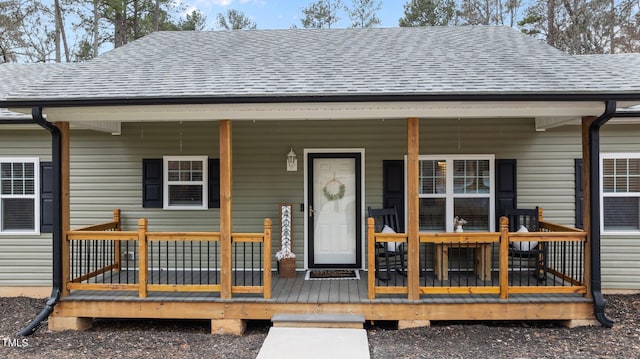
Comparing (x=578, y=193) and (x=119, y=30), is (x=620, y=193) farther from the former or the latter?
(x=119, y=30)

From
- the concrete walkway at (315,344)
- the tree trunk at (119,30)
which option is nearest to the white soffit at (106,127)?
the concrete walkway at (315,344)

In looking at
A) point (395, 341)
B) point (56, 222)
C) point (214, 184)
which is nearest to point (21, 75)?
point (56, 222)

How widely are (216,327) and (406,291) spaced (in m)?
2.17

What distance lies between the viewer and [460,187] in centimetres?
611

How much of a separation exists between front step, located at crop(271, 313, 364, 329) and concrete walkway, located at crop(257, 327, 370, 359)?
0.06 metres

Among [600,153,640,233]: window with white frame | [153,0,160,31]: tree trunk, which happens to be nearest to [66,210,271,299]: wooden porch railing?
[600,153,640,233]: window with white frame

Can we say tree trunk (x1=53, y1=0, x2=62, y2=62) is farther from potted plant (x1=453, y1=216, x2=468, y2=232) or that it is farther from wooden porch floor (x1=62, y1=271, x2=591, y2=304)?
potted plant (x1=453, y1=216, x2=468, y2=232)

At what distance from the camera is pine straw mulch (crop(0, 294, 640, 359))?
4.09 metres

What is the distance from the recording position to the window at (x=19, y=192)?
621 centimetres

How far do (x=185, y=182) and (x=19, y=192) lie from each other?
8.15 feet

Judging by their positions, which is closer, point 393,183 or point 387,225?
point 387,225

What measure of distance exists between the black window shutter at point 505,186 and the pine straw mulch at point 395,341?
67.2 inches

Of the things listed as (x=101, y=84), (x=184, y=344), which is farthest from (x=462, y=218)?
(x=101, y=84)

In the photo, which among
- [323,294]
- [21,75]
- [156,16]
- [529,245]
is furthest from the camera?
[156,16]
